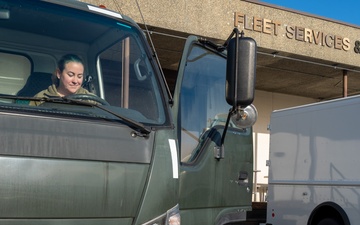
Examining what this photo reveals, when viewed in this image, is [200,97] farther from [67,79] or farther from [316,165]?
[316,165]

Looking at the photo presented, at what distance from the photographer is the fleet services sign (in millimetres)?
13445

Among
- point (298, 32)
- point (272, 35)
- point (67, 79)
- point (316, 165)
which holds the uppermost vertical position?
point (298, 32)

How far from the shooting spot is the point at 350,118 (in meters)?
9.38

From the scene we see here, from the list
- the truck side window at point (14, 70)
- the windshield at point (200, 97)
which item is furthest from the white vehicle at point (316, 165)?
the truck side window at point (14, 70)

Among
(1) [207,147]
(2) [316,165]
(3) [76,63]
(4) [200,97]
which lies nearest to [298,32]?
(2) [316,165]

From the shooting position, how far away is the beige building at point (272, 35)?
12219mm

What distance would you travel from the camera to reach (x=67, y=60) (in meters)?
Answer: 3.40

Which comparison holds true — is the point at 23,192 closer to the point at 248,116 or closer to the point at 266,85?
the point at 248,116

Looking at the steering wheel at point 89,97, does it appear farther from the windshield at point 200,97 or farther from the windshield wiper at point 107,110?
the windshield at point 200,97

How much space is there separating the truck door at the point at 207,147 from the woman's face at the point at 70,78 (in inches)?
28.6

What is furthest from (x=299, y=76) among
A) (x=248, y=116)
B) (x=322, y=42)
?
(x=248, y=116)

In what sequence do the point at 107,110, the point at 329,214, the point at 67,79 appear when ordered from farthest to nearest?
A: the point at 329,214 → the point at 67,79 → the point at 107,110

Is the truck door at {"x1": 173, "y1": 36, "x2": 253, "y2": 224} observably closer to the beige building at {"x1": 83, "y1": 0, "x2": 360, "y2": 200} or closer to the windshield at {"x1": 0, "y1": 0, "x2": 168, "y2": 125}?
the windshield at {"x1": 0, "y1": 0, "x2": 168, "y2": 125}

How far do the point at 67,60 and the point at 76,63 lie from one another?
7 centimetres
